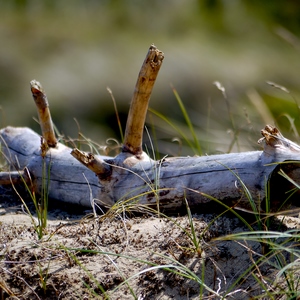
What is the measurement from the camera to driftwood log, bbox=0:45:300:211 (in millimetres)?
2084

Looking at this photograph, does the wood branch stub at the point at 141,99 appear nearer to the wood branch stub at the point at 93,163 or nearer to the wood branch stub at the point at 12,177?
the wood branch stub at the point at 93,163

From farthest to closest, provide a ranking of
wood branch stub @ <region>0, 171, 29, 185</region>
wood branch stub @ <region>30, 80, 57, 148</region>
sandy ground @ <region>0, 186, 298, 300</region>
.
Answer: wood branch stub @ <region>0, 171, 29, 185</region> < wood branch stub @ <region>30, 80, 57, 148</region> < sandy ground @ <region>0, 186, 298, 300</region>

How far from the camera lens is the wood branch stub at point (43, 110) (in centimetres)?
243

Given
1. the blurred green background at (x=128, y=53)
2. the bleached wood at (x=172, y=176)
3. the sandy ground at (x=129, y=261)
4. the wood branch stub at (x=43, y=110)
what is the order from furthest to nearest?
1. the blurred green background at (x=128, y=53)
2. the wood branch stub at (x=43, y=110)
3. the bleached wood at (x=172, y=176)
4. the sandy ground at (x=129, y=261)

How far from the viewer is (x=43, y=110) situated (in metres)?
2.50

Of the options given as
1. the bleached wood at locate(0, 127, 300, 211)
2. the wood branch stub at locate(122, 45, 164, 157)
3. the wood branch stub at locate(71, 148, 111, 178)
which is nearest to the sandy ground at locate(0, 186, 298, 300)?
the bleached wood at locate(0, 127, 300, 211)

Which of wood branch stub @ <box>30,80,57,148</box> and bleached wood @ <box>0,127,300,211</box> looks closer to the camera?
bleached wood @ <box>0,127,300,211</box>

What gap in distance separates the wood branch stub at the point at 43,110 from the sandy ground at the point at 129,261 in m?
0.53

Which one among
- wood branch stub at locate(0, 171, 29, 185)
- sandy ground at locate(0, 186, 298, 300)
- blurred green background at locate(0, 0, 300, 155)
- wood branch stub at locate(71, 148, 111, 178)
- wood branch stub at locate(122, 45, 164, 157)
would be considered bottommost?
blurred green background at locate(0, 0, 300, 155)

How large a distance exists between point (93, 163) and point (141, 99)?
310mm

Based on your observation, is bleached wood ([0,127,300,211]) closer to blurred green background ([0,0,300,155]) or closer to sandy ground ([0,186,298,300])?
sandy ground ([0,186,298,300])

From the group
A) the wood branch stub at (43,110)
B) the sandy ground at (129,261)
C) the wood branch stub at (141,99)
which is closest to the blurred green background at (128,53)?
the wood branch stub at (43,110)

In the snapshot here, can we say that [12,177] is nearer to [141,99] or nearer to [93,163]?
[93,163]

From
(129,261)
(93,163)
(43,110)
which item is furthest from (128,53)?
(129,261)
